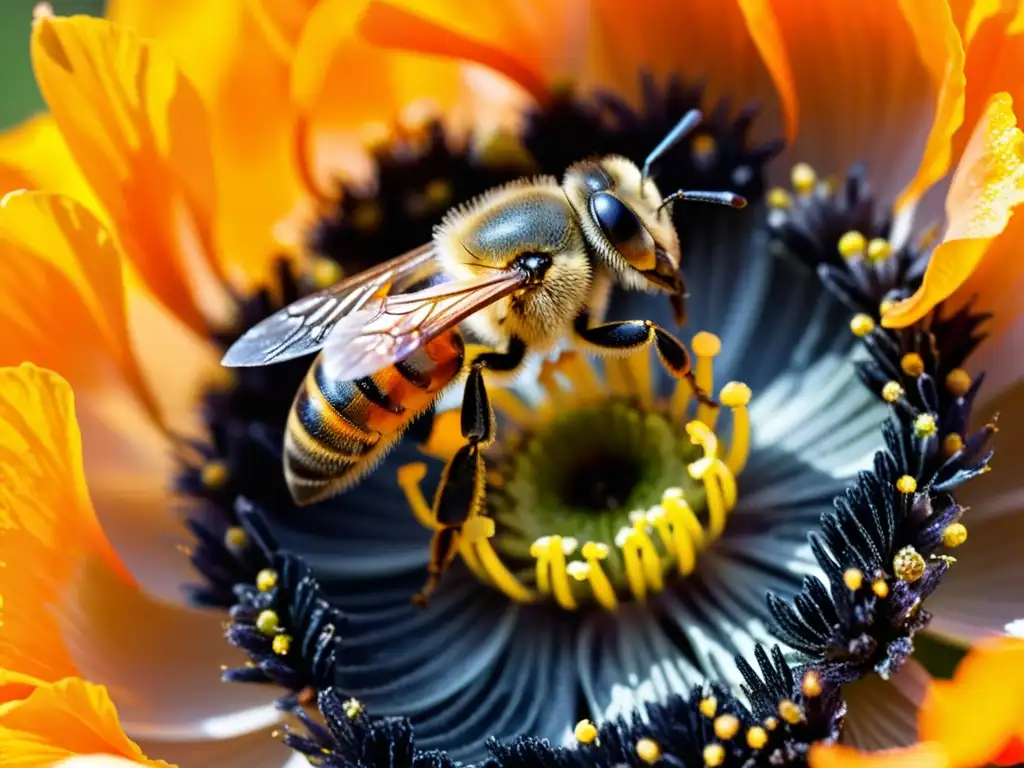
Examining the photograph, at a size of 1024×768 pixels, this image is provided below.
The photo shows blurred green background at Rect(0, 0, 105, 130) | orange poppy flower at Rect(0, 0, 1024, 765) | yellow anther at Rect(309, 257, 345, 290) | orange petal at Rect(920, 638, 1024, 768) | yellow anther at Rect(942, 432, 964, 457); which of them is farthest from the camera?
blurred green background at Rect(0, 0, 105, 130)

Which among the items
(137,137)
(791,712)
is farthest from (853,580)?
(137,137)

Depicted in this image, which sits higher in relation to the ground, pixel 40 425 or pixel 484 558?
pixel 40 425

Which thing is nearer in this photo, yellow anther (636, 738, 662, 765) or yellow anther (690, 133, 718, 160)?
yellow anther (636, 738, 662, 765)

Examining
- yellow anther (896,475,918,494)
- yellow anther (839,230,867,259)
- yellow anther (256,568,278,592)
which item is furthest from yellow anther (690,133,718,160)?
yellow anther (256,568,278,592)

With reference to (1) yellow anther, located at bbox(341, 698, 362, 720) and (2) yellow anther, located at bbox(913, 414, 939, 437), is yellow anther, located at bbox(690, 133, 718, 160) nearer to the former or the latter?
(2) yellow anther, located at bbox(913, 414, 939, 437)

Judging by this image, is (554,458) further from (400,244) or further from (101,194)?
(101,194)

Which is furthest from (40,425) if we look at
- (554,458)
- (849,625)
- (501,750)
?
(849,625)

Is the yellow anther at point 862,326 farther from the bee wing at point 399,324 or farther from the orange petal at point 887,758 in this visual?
the orange petal at point 887,758
